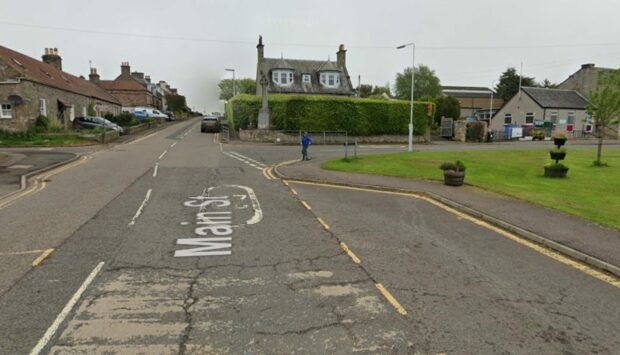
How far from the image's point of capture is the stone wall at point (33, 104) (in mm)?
32594

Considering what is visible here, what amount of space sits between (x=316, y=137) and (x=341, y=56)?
A: 23912 mm

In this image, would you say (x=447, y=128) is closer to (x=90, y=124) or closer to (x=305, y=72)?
(x=305, y=72)

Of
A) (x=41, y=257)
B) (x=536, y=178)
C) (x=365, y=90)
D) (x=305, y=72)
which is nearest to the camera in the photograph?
(x=41, y=257)

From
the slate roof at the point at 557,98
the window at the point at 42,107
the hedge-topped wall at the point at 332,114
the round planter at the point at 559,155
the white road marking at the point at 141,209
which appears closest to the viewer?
the white road marking at the point at 141,209

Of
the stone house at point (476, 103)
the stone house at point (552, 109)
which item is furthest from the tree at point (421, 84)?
the stone house at point (552, 109)

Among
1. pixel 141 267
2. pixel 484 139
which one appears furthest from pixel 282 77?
pixel 141 267

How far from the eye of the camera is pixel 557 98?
59.9 metres

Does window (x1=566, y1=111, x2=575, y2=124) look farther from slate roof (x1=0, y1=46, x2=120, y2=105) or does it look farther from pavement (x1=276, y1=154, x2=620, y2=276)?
slate roof (x1=0, y1=46, x2=120, y2=105)

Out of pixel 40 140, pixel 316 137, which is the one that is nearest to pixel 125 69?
pixel 40 140

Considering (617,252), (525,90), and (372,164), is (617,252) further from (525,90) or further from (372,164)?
(525,90)

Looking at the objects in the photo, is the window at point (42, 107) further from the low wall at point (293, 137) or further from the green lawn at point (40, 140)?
the low wall at point (293, 137)

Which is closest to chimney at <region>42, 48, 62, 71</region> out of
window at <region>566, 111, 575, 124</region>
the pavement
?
the pavement

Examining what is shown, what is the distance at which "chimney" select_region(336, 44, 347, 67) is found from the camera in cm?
5849

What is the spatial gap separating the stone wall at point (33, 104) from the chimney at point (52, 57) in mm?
10943
